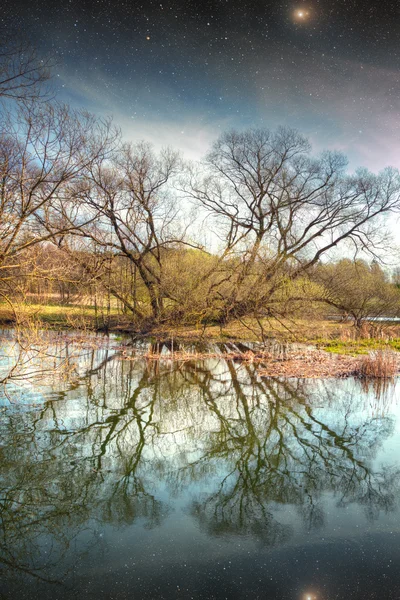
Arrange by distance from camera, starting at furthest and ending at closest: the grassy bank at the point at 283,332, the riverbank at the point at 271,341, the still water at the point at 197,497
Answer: the grassy bank at the point at 283,332 < the riverbank at the point at 271,341 < the still water at the point at 197,497

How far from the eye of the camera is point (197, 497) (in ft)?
15.8

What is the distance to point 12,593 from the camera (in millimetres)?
3270

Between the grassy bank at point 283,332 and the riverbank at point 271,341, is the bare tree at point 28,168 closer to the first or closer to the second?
the riverbank at point 271,341

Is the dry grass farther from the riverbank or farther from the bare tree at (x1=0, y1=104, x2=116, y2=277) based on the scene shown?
the bare tree at (x1=0, y1=104, x2=116, y2=277)

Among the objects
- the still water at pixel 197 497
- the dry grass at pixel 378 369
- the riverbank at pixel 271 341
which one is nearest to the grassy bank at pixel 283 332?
the riverbank at pixel 271 341

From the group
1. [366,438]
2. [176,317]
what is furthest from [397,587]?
[176,317]

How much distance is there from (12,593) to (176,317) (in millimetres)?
15727

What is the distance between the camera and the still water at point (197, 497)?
3.49 metres

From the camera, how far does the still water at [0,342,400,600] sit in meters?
3.49

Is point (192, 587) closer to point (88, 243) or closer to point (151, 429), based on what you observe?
point (151, 429)

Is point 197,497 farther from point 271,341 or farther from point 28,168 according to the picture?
point 271,341

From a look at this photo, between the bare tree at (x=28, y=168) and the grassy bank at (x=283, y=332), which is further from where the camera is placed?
the grassy bank at (x=283, y=332)

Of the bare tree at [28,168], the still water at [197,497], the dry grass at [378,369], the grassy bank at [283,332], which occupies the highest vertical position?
the bare tree at [28,168]

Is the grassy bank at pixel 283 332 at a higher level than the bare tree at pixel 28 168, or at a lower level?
lower
